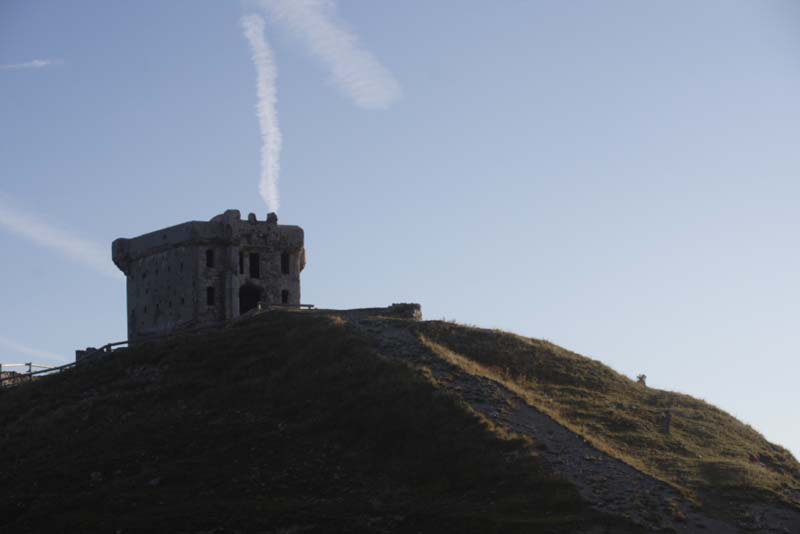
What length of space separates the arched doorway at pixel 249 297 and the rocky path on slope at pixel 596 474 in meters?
20.3

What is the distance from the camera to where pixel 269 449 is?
169ft

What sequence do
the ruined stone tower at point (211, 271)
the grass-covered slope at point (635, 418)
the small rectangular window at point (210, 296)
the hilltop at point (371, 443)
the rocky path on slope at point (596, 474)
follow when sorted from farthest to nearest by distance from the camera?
1. the small rectangular window at point (210, 296)
2. the ruined stone tower at point (211, 271)
3. the grass-covered slope at point (635, 418)
4. the hilltop at point (371, 443)
5. the rocky path on slope at point (596, 474)

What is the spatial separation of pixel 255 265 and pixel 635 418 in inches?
1088

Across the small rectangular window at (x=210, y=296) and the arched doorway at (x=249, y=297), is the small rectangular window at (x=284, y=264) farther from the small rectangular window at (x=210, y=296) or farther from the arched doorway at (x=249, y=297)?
the small rectangular window at (x=210, y=296)

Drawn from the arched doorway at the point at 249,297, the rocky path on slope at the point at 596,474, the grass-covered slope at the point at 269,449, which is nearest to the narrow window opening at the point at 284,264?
the arched doorway at the point at 249,297

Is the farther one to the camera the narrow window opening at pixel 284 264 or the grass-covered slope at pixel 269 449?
the narrow window opening at pixel 284 264

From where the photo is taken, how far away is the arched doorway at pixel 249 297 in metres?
77.5

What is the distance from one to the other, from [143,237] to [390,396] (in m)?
29.4

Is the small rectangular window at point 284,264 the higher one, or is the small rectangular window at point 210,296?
the small rectangular window at point 284,264

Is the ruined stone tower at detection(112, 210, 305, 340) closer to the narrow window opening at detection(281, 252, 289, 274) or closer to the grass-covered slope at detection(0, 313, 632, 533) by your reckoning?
the narrow window opening at detection(281, 252, 289, 274)

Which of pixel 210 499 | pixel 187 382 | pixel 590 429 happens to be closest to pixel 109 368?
pixel 187 382

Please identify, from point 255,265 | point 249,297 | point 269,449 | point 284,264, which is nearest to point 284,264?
point 284,264

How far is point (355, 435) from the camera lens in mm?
51938

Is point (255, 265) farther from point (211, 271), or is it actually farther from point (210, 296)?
point (210, 296)
